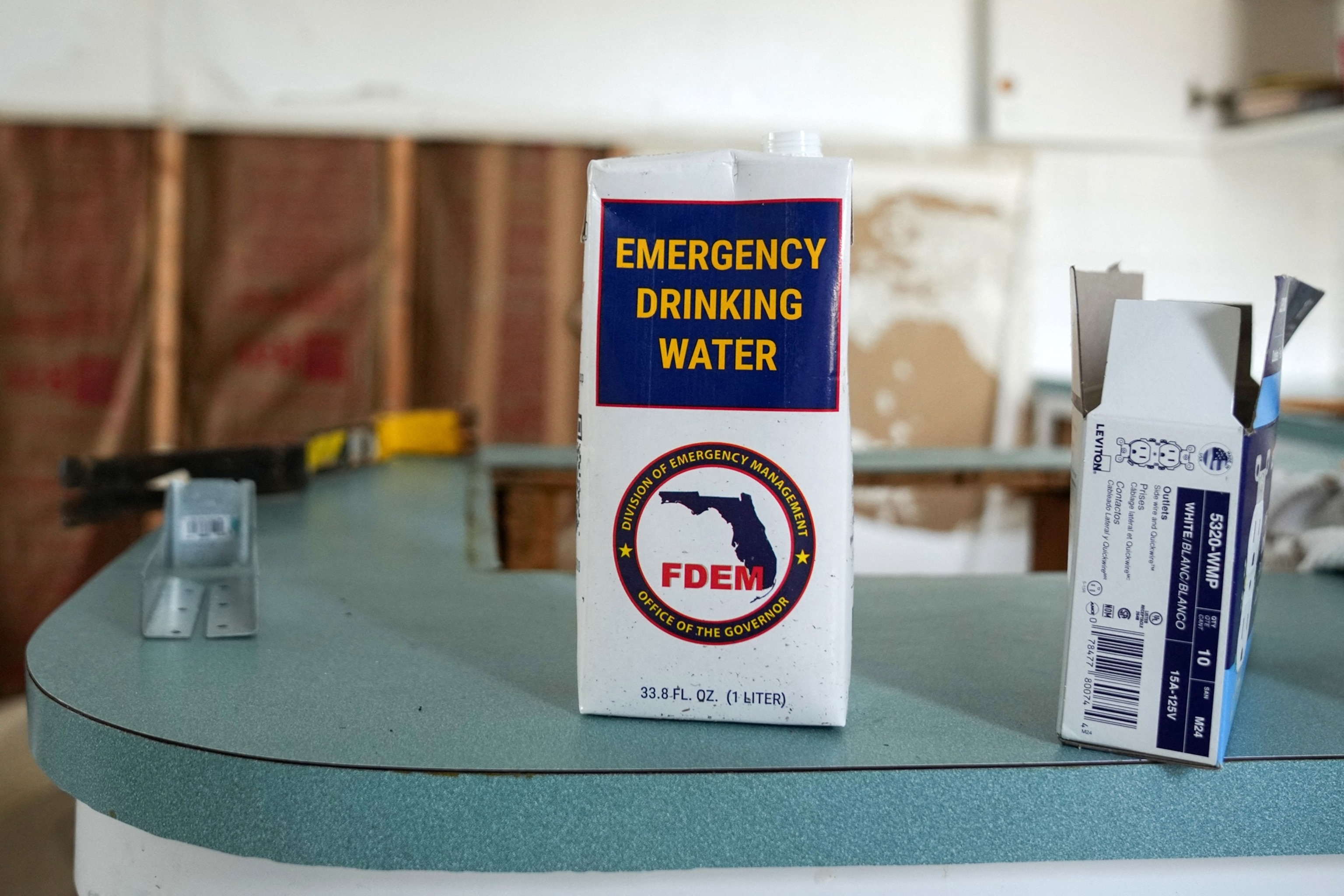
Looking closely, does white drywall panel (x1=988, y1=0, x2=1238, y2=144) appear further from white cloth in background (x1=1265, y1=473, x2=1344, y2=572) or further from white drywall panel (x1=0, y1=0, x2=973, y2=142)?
white cloth in background (x1=1265, y1=473, x2=1344, y2=572)

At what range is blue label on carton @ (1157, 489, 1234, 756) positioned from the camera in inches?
19.0

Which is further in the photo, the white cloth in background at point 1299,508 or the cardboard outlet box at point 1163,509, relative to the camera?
the white cloth in background at point 1299,508

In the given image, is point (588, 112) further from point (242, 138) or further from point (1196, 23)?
point (1196, 23)

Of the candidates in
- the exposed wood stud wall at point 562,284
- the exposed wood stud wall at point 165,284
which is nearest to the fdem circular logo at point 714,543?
the exposed wood stud wall at point 562,284

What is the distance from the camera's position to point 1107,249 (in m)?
3.00

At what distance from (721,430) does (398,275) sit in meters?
2.40

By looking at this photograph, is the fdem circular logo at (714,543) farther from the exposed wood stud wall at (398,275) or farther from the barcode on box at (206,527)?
the exposed wood stud wall at (398,275)

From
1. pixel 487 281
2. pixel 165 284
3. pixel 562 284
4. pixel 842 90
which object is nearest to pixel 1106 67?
pixel 842 90

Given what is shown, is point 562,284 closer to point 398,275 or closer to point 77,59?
point 398,275

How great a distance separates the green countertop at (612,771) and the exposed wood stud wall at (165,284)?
2.22 m

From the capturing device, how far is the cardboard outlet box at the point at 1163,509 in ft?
1.57

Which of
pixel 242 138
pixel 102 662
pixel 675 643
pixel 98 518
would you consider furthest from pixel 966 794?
pixel 242 138

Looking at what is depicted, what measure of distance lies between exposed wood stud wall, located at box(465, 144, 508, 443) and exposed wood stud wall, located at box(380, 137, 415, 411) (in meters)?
0.17

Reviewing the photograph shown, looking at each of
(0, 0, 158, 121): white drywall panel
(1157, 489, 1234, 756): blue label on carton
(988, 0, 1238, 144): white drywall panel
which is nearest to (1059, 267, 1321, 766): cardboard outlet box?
(1157, 489, 1234, 756): blue label on carton
